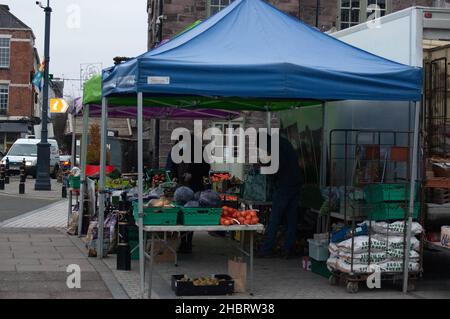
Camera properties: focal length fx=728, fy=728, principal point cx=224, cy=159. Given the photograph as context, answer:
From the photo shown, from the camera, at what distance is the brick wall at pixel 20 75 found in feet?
185

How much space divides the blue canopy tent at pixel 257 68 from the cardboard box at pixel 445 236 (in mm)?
674

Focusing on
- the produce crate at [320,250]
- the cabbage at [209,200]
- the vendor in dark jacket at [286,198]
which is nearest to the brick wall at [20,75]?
the vendor in dark jacket at [286,198]

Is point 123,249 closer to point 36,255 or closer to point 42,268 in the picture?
point 42,268

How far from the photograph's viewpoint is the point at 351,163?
1044cm

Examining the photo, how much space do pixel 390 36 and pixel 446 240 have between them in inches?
105

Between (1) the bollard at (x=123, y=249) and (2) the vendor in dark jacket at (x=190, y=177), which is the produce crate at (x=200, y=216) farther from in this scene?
(2) the vendor in dark jacket at (x=190, y=177)

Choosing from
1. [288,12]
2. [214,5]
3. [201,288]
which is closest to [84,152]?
[201,288]

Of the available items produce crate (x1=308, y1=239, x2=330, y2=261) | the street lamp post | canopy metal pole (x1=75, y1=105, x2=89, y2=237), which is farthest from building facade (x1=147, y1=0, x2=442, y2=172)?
produce crate (x1=308, y1=239, x2=330, y2=261)

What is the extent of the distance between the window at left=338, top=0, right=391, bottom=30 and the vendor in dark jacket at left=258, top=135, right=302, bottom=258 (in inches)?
621

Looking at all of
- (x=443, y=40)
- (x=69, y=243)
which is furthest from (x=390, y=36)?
(x=69, y=243)

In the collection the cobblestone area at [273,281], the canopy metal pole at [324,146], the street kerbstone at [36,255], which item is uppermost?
the canopy metal pole at [324,146]

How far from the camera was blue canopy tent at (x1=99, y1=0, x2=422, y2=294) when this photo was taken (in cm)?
764

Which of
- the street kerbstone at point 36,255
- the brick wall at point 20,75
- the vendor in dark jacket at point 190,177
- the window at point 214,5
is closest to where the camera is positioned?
the street kerbstone at point 36,255

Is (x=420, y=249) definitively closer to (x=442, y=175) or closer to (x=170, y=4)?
(x=442, y=175)
